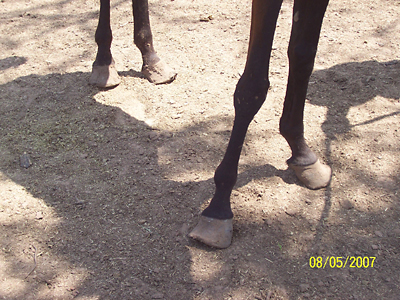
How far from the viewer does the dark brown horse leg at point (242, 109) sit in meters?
1.66

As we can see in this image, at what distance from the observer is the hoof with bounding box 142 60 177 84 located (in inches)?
132

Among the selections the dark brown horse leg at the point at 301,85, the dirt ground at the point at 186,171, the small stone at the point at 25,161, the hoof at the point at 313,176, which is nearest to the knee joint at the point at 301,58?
the dark brown horse leg at the point at 301,85

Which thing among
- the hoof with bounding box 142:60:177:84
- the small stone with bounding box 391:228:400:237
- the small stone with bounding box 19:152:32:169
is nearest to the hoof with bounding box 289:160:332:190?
the small stone with bounding box 391:228:400:237

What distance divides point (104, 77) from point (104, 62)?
14 cm

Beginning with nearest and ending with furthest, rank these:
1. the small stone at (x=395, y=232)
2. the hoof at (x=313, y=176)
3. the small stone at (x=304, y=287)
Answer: the small stone at (x=304, y=287), the small stone at (x=395, y=232), the hoof at (x=313, y=176)

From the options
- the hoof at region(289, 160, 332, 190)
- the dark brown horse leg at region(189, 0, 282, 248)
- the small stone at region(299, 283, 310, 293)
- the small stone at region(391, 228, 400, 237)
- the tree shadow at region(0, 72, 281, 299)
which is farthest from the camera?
the hoof at region(289, 160, 332, 190)

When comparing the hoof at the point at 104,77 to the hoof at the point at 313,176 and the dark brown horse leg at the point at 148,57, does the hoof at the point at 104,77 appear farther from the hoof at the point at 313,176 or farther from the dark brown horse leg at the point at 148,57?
the hoof at the point at 313,176

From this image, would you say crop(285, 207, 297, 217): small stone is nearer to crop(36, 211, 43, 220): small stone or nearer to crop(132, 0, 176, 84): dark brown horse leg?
crop(36, 211, 43, 220): small stone

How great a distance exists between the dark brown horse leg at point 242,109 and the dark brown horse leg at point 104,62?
172cm

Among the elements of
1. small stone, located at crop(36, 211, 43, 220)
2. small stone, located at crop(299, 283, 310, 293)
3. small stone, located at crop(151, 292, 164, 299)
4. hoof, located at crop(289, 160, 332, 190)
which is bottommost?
Result: small stone, located at crop(151, 292, 164, 299)

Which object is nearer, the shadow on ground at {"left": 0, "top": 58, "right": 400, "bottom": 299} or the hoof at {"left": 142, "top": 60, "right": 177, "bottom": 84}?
the shadow on ground at {"left": 0, "top": 58, "right": 400, "bottom": 299}

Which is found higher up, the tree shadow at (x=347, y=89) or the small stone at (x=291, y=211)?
the tree shadow at (x=347, y=89)

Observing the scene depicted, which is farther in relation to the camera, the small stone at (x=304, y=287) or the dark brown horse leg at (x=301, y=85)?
the dark brown horse leg at (x=301, y=85)

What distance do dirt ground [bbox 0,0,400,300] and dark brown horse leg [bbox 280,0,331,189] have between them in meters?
0.11
